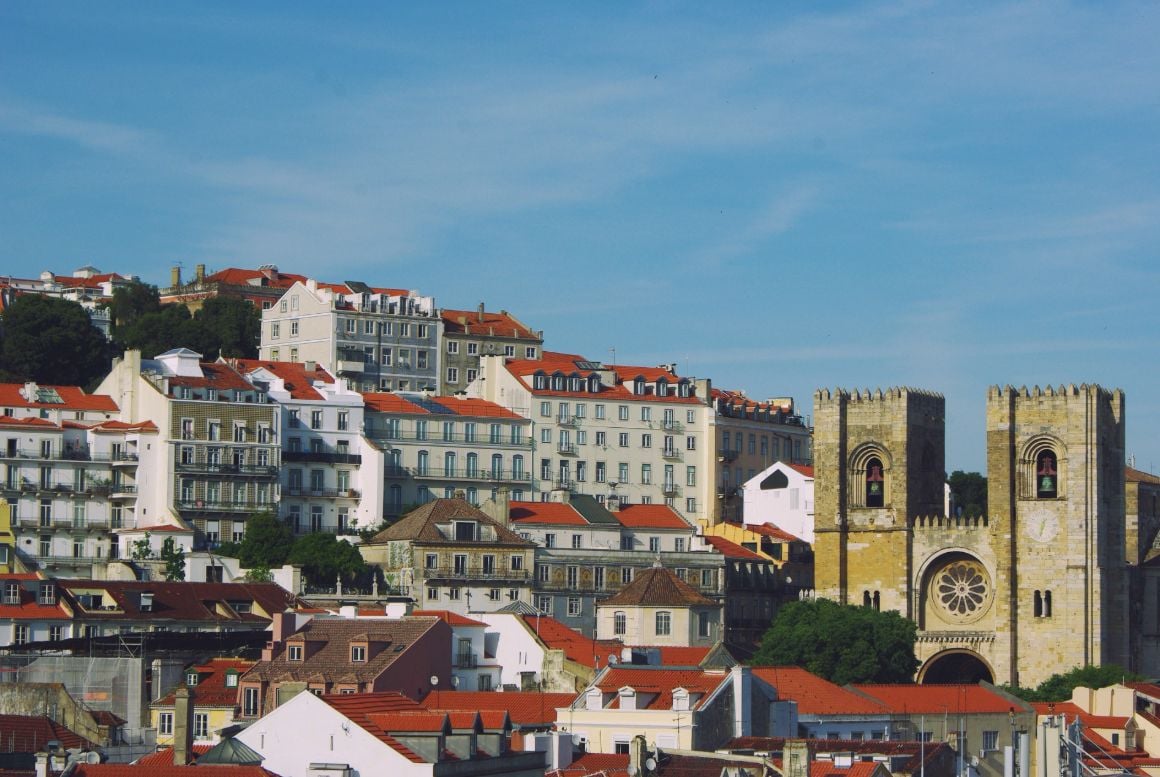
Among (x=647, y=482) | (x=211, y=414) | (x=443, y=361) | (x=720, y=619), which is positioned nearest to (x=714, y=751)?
(x=720, y=619)

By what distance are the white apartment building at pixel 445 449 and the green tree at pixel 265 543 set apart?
30.6ft

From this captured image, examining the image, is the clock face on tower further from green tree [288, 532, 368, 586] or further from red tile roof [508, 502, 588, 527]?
green tree [288, 532, 368, 586]

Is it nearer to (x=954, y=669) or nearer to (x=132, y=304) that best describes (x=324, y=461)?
(x=954, y=669)

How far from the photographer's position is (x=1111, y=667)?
102m

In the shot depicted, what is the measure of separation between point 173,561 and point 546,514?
16.5m

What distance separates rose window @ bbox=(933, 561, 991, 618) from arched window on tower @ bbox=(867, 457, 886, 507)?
155 inches

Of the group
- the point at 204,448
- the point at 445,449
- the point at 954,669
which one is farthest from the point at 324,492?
the point at 954,669

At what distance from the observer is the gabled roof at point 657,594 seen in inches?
3969

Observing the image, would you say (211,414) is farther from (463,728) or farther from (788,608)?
(463,728)

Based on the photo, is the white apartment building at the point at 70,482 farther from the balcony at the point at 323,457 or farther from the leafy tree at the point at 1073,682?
the leafy tree at the point at 1073,682

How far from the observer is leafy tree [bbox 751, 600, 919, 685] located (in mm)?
100688

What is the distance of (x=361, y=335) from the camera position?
139375 millimetres

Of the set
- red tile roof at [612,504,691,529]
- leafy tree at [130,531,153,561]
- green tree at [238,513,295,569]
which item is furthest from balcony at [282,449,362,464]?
red tile roof at [612,504,691,529]

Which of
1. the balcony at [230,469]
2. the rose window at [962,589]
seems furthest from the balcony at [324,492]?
the rose window at [962,589]
